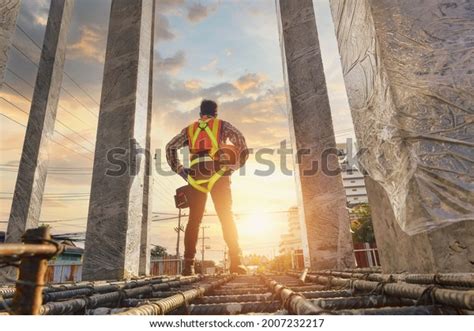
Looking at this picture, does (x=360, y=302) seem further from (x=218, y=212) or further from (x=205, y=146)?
(x=205, y=146)

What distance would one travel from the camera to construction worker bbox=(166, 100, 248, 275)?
14.8ft

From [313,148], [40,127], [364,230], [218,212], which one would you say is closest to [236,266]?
[218,212]

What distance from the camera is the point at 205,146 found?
4668 millimetres

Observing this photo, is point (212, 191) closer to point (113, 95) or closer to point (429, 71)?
point (113, 95)

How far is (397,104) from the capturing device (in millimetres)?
1731

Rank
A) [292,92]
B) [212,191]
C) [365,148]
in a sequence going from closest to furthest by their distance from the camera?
1. [365,148]
2. [212,191]
3. [292,92]

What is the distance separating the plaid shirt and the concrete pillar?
285cm

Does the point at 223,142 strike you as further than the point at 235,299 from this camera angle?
Yes

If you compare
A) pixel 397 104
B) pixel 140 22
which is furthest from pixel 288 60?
pixel 397 104

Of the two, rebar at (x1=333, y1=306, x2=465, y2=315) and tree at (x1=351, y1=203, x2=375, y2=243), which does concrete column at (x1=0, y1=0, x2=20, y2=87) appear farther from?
tree at (x1=351, y1=203, x2=375, y2=243)

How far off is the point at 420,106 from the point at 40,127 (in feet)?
24.7

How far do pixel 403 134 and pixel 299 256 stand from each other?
747 cm

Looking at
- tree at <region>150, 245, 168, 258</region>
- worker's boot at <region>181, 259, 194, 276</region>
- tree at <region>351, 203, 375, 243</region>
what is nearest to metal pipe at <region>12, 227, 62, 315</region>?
worker's boot at <region>181, 259, 194, 276</region>

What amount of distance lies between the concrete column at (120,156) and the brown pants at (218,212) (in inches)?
32.2
